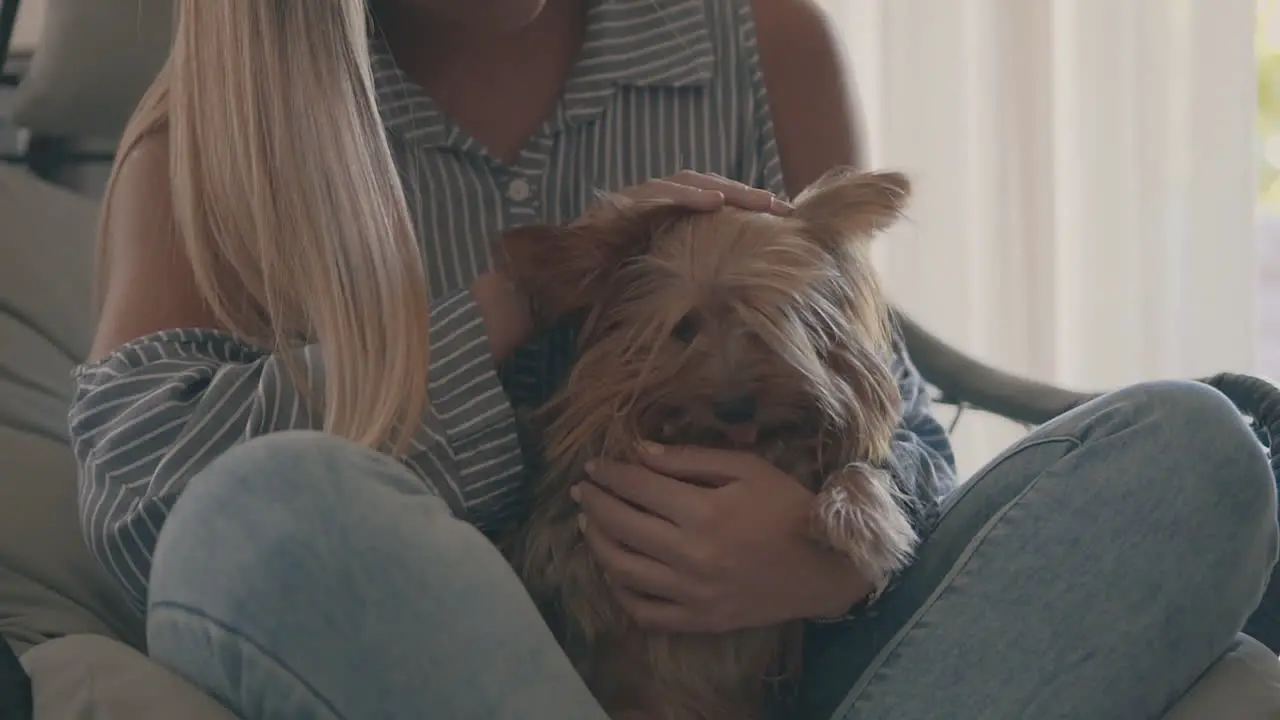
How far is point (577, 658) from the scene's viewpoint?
44.8 inches

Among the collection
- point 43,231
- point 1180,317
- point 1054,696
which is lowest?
point 1180,317

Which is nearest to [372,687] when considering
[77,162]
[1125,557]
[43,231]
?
[1125,557]

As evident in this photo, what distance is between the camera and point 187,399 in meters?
1.02

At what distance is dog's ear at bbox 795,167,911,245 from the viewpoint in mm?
1102

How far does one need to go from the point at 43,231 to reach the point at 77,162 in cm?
18

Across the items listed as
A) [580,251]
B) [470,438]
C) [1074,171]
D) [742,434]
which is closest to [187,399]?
[470,438]

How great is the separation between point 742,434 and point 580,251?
20 cm

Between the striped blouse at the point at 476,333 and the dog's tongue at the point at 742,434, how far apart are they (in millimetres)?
144

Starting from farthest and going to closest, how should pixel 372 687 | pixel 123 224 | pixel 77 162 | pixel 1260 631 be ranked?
pixel 77 162 < pixel 123 224 < pixel 1260 631 < pixel 372 687

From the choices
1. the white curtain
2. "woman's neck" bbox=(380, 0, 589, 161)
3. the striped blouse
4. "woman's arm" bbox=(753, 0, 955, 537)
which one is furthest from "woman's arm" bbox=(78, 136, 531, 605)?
the white curtain

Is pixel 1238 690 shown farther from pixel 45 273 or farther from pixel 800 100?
pixel 45 273

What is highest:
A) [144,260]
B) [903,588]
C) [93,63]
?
[93,63]

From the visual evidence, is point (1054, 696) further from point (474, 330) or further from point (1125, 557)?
point (474, 330)

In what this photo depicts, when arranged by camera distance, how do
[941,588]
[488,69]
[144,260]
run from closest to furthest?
[941,588] → [144,260] → [488,69]
